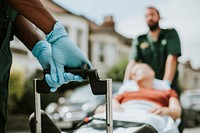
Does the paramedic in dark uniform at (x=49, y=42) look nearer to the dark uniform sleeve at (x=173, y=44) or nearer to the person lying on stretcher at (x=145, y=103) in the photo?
the person lying on stretcher at (x=145, y=103)

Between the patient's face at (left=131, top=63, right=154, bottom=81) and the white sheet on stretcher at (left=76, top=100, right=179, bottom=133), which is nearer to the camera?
the white sheet on stretcher at (left=76, top=100, right=179, bottom=133)

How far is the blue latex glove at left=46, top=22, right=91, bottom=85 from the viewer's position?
1215 millimetres

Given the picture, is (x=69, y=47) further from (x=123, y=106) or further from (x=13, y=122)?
(x=13, y=122)

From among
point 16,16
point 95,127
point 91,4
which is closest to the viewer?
point 16,16

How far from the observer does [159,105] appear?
201cm

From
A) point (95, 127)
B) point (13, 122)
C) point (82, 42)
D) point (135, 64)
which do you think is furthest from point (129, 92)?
point (13, 122)

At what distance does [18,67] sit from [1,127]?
4.53 meters

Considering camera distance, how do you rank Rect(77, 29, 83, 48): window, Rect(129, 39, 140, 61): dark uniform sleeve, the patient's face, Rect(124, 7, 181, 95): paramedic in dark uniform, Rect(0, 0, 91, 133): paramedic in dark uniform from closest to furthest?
Rect(0, 0, 91, 133): paramedic in dark uniform
the patient's face
Rect(124, 7, 181, 95): paramedic in dark uniform
Rect(129, 39, 140, 61): dark uniform sleeve
Rect(77, 29, 83, 48): window

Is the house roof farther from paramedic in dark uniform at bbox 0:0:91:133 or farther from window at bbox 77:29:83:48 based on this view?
paramedic in dark uniform at bbox 0:0:91:133

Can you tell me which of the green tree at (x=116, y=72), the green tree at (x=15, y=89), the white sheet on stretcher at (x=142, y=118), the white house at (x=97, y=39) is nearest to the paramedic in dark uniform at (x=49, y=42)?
the white sheet on stretcher at (x=142, y=118)

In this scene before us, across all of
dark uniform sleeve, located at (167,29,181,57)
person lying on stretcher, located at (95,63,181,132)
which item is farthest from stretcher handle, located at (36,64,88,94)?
dark uniform sleeve, located at (167,29,181,57)

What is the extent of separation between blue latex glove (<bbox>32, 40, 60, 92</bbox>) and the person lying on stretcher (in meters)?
0.56

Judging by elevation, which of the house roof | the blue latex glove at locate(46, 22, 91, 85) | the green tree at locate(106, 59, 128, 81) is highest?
the house roof

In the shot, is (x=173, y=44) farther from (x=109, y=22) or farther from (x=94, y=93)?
(x=94, y=93)
